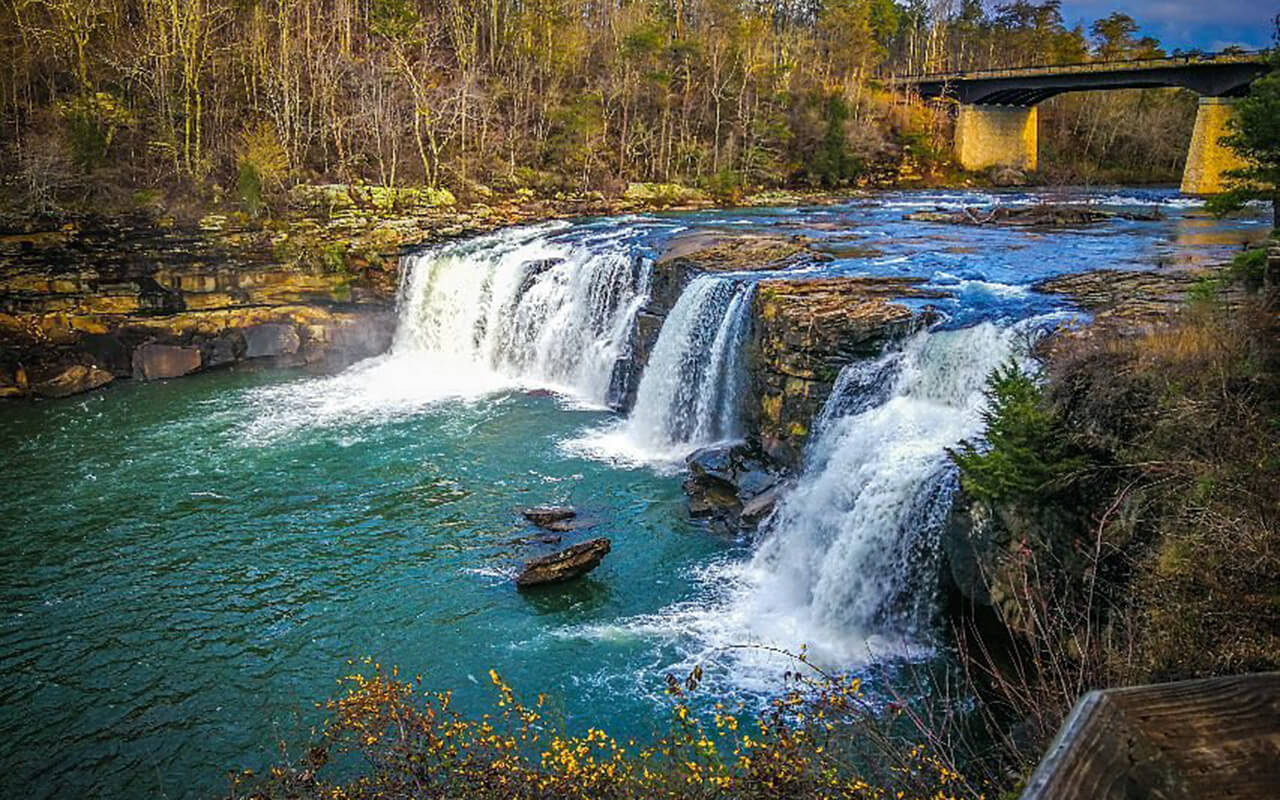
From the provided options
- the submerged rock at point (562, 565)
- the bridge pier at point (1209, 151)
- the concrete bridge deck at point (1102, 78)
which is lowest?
the submerged rock at point (562, 565)

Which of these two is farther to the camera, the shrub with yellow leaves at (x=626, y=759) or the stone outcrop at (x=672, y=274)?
the stone outcrop at (x=672, y=274)

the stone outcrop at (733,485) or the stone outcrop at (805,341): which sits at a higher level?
the stone outcrop at (805,341)

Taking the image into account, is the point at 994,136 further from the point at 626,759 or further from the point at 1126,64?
the point at 626,759

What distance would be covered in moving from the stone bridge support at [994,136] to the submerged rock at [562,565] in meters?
45.7

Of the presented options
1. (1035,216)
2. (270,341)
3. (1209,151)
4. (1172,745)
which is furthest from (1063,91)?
(1172,745)

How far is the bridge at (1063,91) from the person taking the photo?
127 ft

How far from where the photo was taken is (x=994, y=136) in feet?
177

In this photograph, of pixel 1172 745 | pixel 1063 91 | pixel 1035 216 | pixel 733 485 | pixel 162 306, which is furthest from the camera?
pixel 1063 91

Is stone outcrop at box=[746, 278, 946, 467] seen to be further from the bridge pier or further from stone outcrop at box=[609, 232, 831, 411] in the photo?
the bridge pier

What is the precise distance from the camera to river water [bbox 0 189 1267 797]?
1166 centimetres

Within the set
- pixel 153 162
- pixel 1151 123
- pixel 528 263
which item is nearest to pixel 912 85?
pixel 1151 123

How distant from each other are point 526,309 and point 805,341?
1101 cm

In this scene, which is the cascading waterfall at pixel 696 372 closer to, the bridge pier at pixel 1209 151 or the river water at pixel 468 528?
the river water at pixel 468 528

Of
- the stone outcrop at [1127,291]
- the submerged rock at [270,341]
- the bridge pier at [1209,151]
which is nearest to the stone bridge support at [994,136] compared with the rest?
the bridge pier at [1209,151]
